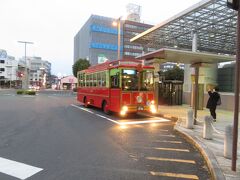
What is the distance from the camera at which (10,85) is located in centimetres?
11656

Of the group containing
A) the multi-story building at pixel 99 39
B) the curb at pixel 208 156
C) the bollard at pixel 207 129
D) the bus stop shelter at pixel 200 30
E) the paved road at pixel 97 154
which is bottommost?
the paved road at pixel 97 154

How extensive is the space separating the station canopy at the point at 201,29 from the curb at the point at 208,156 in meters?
17.4

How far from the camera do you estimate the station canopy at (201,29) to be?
27.5 meters

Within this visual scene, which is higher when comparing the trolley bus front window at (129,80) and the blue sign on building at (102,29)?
the blue sign on building at (102,29)

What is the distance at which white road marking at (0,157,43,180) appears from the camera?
5.87 meters

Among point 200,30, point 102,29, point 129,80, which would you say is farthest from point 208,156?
point 102,29

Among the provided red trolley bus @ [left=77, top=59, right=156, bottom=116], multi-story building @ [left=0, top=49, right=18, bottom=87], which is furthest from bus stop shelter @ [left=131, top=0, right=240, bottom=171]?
multi-story building @ [left=0, top=49, right=18, bottom=87]

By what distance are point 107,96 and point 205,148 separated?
9975mm

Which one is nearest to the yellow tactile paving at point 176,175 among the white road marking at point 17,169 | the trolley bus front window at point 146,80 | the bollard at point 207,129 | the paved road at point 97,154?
the paved road at point 97,154

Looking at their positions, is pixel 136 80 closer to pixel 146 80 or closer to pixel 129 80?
pixel 129 80

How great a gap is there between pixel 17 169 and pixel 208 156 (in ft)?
14.5

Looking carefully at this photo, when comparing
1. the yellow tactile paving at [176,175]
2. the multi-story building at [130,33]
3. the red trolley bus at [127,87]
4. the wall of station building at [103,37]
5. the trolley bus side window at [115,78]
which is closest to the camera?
the yellow tactile paving at [176,175]

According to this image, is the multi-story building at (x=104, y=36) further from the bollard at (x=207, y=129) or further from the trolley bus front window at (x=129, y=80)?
the bollard at (x=207, y=129)

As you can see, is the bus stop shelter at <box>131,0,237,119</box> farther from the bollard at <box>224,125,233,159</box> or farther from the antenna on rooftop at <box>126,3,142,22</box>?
the antenna on rooftop at <box>126,3,142,22</box>
